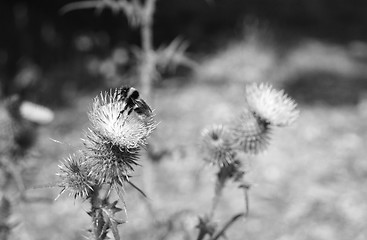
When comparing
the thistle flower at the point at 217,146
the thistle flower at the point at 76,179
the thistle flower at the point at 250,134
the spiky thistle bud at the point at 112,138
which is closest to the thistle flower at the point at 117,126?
the spiky thistle bud at the point at 112,138

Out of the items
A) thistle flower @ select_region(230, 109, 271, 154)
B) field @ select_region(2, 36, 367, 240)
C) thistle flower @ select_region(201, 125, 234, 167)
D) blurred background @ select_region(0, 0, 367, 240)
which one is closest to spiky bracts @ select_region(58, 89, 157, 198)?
thistle flower @ select_region(201, 125, 234, 167)

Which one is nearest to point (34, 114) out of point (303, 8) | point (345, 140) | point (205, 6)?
point (345, 140)

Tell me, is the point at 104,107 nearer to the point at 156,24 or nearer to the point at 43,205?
the point at 43,205

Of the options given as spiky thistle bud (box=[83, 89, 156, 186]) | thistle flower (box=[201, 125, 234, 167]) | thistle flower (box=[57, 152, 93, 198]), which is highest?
thistle flower (box=[201, 125, 234, 167])

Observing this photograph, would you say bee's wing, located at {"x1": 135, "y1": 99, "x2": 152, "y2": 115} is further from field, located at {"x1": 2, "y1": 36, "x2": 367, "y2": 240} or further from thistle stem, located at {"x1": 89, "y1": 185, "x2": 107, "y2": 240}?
field, located at {"x1": 2, "y1": 36, "x2": 367, "y2": 240}

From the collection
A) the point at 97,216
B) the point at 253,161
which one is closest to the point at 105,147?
the point at 97,216

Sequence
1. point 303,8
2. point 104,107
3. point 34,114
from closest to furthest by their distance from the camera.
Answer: point 104,107
point 34,114
point 303,8

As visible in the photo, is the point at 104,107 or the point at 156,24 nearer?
the point at 104,107
